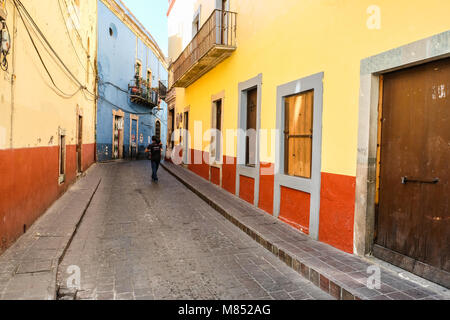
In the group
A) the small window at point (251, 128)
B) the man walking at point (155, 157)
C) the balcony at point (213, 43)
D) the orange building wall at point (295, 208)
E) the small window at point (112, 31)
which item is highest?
the small window at point (112, 31)

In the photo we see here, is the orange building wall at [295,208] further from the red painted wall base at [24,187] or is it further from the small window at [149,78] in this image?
the small window at [149,78]

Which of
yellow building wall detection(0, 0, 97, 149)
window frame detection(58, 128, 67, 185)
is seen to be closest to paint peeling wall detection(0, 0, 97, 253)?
yellow building wall detection(0, 0, 97, 149)

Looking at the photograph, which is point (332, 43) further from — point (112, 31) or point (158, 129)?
point (158, 129)

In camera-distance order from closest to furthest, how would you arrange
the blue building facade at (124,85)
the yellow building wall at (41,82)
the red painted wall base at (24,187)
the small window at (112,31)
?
the red painted wall base at (24,187) → the yellow building wall at (41,82) → the blue building facade at (124,85) → the small window at (112,31)

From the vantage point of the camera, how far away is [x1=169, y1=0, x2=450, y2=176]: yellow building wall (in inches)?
141

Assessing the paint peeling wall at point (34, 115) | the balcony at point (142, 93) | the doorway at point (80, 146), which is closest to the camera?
the paint peeling wall at point (34, 115)

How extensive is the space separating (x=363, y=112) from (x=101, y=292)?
3.78 metres

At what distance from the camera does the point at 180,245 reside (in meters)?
4.93

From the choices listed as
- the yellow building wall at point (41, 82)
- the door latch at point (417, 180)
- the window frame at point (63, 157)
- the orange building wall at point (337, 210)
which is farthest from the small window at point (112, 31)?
the door latch at point (417, 180)

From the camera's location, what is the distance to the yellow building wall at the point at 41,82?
4438 mm

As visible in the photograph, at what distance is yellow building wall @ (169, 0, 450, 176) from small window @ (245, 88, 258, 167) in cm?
56

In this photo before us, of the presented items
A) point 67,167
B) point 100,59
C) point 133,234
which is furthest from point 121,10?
point 133,234

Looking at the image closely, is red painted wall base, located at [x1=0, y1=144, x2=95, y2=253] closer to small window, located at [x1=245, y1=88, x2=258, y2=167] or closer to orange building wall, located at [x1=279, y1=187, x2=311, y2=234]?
orange building wall, located at [x1=279, y1=187, x2=311, y2=234]

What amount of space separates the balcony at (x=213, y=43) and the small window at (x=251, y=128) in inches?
66.0
